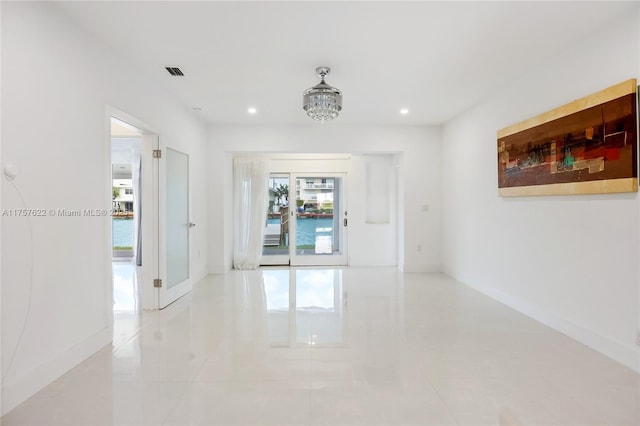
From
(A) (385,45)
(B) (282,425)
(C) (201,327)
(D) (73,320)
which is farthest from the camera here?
(C) (201,327)

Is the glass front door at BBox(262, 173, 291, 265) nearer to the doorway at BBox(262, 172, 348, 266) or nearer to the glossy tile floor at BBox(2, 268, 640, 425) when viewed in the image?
the doorway at BBox(262, 172, 348, 266)

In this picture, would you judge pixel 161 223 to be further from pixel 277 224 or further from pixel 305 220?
pixel 305 220

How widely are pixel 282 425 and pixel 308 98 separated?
2.87 meters

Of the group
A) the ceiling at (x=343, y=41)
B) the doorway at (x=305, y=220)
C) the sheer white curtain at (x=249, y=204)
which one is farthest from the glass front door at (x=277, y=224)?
the ceiling at (x=343, y=41)

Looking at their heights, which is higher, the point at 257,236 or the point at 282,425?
the point at 257,236

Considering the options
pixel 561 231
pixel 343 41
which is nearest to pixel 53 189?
pixel 343 41

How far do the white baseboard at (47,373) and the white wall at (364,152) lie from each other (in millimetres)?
3169

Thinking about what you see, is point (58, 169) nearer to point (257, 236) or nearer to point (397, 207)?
point (257, 236)

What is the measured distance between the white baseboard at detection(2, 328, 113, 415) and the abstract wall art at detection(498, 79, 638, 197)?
4.30 metres

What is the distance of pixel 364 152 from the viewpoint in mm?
5992

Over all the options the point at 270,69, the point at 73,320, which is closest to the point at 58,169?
the point at 73,320

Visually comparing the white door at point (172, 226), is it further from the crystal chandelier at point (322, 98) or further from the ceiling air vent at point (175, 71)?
the crystal chandelier at point (322, 98)

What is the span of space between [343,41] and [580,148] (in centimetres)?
224

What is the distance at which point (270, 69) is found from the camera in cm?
347
